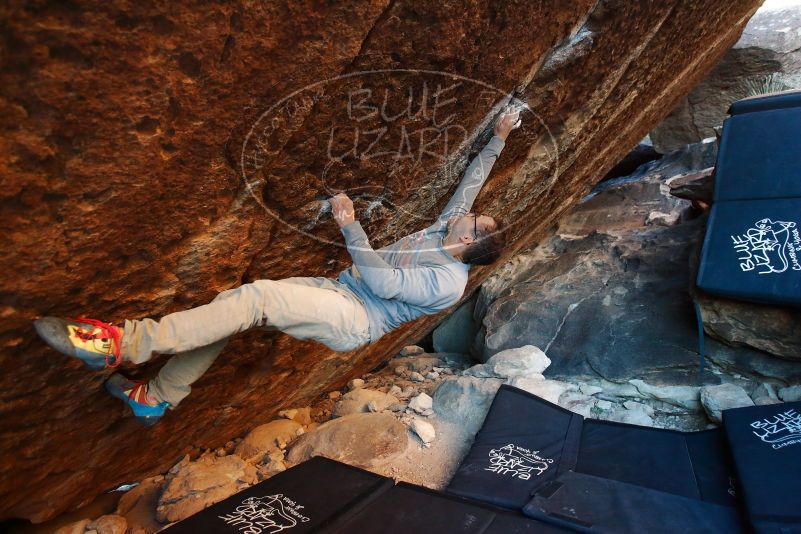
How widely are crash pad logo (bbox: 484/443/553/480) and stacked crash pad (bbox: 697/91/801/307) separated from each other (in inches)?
68.9

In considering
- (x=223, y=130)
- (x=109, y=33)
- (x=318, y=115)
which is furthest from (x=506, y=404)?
(x=109, y=33)

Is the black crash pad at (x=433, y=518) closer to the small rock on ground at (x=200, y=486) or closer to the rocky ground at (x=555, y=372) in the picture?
the rocky ground at (x=555, y=372)

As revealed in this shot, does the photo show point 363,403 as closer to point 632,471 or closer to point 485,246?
point 632,471

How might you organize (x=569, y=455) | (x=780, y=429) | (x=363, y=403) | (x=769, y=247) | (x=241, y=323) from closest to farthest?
1. (x=241, y=323)
2. (x=780, y=429)
3. (x=569, y=455)
4. (x=769, y=247)
5. (x=363, y=403)

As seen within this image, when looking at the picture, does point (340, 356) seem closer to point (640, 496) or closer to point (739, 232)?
point (640, 496)

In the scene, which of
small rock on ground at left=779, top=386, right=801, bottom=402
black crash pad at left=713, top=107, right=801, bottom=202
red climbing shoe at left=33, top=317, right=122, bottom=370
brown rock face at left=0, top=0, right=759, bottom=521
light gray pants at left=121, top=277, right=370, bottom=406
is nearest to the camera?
brown rock face at left=0, top=0, right=759, bottom=521

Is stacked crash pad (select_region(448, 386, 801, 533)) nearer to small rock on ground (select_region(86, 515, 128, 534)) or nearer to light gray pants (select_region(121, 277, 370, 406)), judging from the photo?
light gray pants (select_region(121, 277, 370, 406))

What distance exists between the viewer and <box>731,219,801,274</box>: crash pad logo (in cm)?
305

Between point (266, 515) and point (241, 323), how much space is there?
95cm

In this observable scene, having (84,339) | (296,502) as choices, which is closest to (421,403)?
(296,502)

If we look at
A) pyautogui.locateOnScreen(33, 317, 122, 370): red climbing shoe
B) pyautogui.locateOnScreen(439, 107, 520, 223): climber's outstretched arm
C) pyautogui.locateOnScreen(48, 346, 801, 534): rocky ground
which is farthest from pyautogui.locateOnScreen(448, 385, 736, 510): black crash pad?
pyautogui.locateOnScreen(33, 317, 122, 370): red climbing shoe

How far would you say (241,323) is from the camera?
5.41 ft

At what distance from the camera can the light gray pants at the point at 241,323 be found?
1.55 m

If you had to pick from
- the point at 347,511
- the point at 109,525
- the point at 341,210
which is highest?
the point at 341,210
